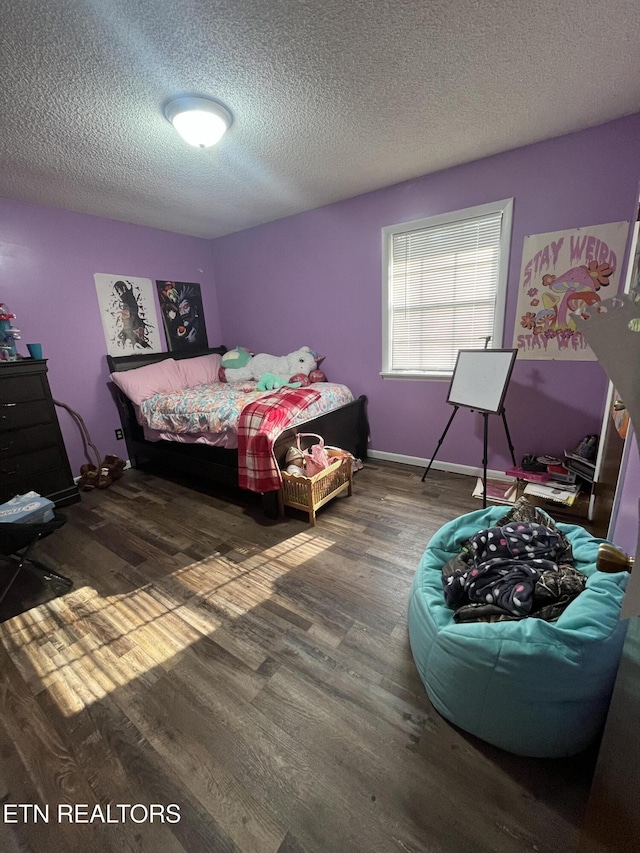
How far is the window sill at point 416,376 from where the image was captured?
2.98m

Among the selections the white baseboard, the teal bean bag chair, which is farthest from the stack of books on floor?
the teal bean bag chair

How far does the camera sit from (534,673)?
99cm

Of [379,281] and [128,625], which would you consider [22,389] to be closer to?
[128,625]

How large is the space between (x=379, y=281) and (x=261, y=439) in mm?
1832

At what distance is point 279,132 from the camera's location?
2.03m

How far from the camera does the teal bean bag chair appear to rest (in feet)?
3.23

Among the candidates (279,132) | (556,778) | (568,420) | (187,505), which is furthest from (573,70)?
(187,505)

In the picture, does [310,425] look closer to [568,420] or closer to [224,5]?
[568,420]

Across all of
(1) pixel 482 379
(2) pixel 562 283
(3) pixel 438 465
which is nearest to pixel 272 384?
(3) pixel 438 465

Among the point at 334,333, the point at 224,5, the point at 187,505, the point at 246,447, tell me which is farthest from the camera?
the point at 334,333

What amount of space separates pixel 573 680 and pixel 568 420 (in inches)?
80.0

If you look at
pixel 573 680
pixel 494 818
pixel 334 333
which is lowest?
pixel 494 818

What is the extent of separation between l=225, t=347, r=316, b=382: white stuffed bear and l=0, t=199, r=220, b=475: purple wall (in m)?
1.27

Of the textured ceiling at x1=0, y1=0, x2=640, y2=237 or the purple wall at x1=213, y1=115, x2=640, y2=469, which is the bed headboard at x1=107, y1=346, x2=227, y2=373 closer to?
the purple wall at x1=213, y1=115, x2=640, y2=469
